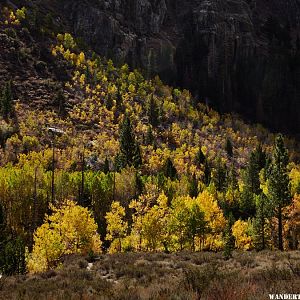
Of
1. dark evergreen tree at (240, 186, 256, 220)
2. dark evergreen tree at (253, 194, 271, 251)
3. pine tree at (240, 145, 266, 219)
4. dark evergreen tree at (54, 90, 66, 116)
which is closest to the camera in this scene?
dark evergreen tree at (253, 194, 271, 251)

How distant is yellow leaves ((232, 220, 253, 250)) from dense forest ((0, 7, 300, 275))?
0.30 meters

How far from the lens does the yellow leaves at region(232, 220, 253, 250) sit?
5938 centimetres

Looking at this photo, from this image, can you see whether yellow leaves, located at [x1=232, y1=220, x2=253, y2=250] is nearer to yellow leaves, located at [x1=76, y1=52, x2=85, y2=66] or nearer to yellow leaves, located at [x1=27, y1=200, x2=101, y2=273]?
yellow leaves, located at [x1=27, y1=200, x2=101, y2=273]

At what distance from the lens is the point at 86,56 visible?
7303 inches

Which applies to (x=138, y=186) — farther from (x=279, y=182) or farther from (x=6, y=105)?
(x=6, y=105)

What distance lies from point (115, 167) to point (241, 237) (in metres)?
54.8

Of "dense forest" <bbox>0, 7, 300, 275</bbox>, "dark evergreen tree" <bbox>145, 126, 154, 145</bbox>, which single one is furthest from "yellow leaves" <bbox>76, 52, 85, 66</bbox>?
"dark evergreen tree" <bbox>145, 126, 154, 145</bbox>

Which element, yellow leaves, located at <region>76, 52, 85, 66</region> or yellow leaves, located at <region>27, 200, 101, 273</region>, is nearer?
yellow leaves, located at <region>27, 200, 101, 273</region>

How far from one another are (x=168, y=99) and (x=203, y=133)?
2827cm

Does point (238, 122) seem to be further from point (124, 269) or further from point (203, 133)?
point (124, 269)

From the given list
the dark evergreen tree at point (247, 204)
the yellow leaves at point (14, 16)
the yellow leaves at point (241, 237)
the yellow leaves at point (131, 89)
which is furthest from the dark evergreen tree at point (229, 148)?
the yellow leaves at point (14, 16)

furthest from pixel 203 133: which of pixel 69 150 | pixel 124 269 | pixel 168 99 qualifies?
pixel 124 269

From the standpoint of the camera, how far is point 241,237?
5978cm

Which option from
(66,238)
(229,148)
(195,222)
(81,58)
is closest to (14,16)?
(81,58)
